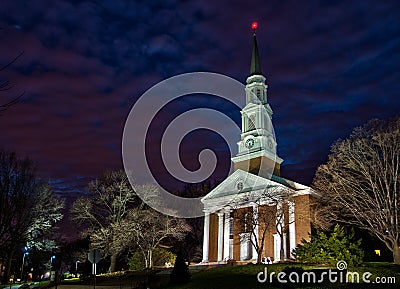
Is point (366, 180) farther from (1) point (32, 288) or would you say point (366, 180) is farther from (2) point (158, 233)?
(1) point (32, 288)

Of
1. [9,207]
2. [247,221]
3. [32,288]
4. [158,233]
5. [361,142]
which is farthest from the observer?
[158,233]

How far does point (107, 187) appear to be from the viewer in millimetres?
44562

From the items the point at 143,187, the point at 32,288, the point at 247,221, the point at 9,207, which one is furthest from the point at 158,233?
the point at 9,207

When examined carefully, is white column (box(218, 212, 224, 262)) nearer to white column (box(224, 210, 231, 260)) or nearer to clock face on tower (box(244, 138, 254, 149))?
white column (box(224, 210, 231, 260))

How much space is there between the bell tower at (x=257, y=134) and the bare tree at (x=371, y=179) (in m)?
20.1

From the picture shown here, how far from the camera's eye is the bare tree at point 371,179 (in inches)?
1057

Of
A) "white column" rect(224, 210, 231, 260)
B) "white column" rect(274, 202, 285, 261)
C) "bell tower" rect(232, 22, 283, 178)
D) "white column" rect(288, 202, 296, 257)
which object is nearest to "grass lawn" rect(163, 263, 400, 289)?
"white column" rect(274, 202, 285, 261)

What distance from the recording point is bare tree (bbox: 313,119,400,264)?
88.1ft

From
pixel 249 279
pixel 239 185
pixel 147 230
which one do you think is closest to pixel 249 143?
pixel 239 185

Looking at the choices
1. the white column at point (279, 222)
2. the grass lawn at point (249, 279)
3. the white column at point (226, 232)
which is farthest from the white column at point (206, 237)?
the grass lawn at point (249, 279)

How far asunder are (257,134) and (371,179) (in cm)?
2634

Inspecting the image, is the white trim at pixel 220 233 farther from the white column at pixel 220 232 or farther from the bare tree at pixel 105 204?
the bare tree at pixel 105 204

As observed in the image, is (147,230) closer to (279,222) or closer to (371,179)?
(279,222)

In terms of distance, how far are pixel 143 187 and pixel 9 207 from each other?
951 inches
